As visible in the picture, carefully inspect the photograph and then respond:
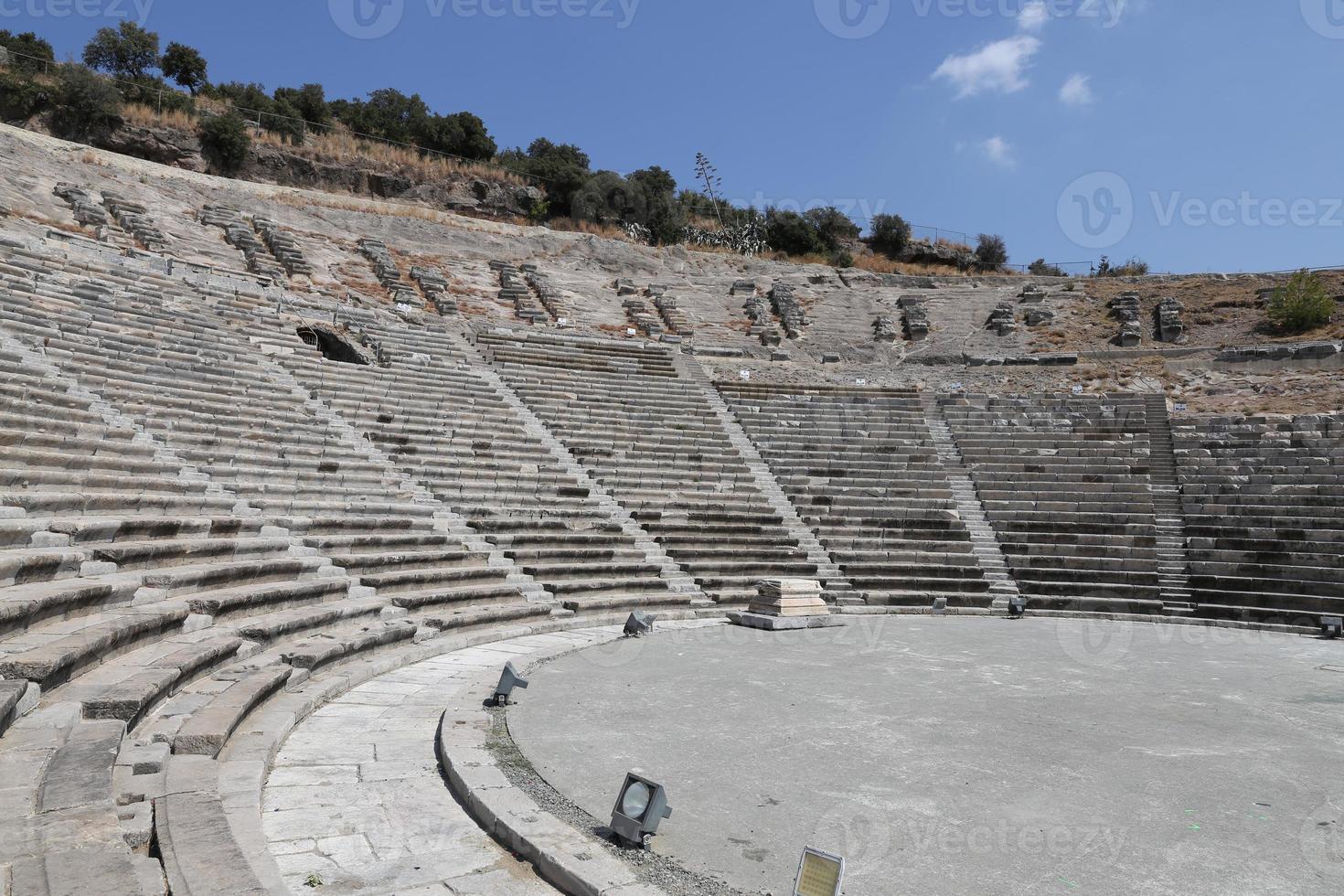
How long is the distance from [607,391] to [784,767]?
17.3m

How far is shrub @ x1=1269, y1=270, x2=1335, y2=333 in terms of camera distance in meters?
26.3

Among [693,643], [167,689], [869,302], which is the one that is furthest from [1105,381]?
[167,689]

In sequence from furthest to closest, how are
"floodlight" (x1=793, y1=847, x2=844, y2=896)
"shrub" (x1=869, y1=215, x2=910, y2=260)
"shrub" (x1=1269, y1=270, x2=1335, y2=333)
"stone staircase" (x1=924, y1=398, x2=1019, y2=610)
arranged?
"shrub" (x1=869, y1=215, x2=910, y2=260), "shrub" (x1=1269, y1=270, x2=1335, y2=333), "stone staircase" (x1=924, y1=398, x2=1019, y2=610), "floodlight" (x1=793, y1=847, x2=844, y2=896)

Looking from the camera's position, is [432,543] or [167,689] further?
[432,543]

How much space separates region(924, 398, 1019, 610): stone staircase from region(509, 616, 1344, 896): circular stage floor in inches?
210

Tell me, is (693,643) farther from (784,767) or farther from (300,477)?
(300,477)

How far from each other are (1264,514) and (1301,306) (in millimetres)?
13052

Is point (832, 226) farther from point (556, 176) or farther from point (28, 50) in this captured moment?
point (28, 50)

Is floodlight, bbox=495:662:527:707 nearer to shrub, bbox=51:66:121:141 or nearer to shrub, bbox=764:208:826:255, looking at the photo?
shrub, bbox=51:66:121:141

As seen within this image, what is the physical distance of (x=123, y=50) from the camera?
1937 inches

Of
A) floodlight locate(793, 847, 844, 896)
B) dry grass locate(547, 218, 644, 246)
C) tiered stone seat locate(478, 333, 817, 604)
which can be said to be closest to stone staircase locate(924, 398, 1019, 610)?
tiered stone seat locate(478, 333, 817, 604)

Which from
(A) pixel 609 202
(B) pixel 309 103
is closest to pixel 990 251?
(A) pixel 609 202

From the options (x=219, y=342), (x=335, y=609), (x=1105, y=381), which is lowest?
(x=335, y=609)

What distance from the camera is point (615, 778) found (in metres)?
5.86
